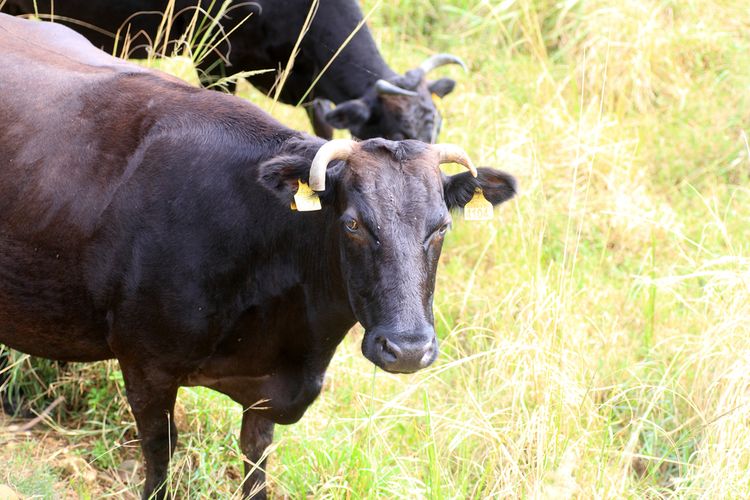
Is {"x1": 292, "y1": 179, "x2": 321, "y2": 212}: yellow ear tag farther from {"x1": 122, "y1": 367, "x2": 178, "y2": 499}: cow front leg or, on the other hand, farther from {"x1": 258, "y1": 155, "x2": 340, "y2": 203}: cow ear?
{"x1": 122, "y1": 367, "x2": 178, "y2": 499}: cow front leg

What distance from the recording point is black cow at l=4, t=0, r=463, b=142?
24.1ft

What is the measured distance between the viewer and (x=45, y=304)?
4395 mm

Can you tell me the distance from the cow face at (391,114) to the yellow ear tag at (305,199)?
379 cm

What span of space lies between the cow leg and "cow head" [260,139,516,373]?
934 mm

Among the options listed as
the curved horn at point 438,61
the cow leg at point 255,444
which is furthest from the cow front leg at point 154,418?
the curved horn at point 438,61

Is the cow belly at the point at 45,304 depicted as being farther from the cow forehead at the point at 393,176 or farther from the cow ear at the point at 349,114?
the cow ear at the point at 349,114

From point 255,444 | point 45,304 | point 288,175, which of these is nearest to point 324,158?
point 288,175

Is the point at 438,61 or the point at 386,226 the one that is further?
the point at 438,61

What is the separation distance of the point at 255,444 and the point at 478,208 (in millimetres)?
1504

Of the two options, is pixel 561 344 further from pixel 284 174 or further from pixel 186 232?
pixel 186 232

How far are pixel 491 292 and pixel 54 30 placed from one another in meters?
2.96

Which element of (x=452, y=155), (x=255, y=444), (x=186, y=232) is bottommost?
(x=255, y=444)

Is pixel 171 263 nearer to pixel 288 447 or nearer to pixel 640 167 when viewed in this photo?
pixel 288 447

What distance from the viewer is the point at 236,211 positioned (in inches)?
169
